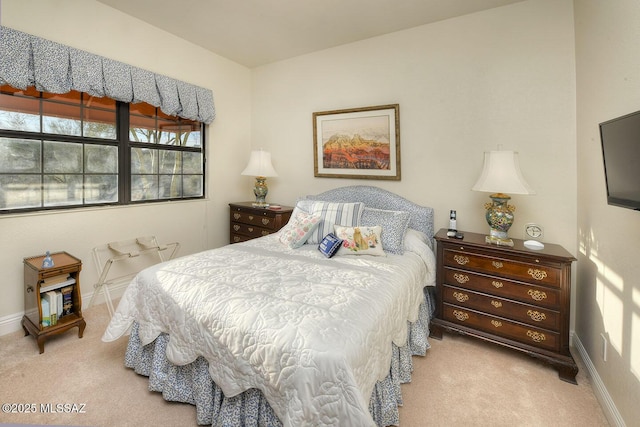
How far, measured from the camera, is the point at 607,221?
5.86 feet

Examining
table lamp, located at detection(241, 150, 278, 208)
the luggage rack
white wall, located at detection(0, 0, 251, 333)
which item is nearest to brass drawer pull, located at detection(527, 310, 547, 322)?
table lamp, located at detection(241, 150, 278, 208)

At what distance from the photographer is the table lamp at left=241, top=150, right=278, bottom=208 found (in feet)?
12.1

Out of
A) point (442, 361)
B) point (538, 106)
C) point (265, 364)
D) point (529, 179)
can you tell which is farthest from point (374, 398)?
point (538, 106)

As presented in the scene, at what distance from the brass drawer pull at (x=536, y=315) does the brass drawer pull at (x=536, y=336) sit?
93mm

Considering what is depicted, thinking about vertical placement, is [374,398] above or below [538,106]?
below

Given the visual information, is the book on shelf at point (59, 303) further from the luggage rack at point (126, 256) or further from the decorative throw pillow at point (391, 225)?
the decorative throw pillow at point (391, 225)

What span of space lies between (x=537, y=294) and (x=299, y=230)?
1852 millimetres

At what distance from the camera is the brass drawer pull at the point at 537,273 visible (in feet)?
6.82

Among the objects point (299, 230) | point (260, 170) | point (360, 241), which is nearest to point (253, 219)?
point (260, 170)

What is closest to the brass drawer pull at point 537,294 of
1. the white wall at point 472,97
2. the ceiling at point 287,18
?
the white wall at point 472,97

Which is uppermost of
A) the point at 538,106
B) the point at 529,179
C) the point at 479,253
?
the point at 538,106

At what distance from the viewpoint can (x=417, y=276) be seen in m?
2.27

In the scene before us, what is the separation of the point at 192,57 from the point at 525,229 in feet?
12.9

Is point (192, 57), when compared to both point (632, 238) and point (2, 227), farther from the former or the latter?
point (632, 238)
